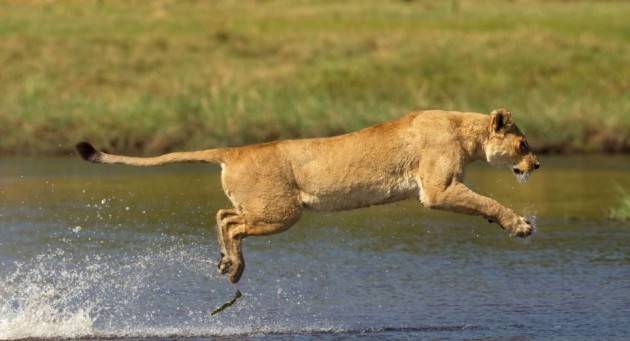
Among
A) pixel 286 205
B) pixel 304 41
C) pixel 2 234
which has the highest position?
pixel 286 205

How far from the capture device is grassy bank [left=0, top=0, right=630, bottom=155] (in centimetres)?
2281

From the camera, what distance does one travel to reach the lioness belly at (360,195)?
31.7 ft

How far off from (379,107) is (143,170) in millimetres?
4706

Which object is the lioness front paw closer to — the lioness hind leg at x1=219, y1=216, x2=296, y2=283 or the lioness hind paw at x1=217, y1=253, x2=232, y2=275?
the lioness hind leg at x1=219, y1=216, x2=296, y2=283

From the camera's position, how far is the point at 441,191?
9.48 metres

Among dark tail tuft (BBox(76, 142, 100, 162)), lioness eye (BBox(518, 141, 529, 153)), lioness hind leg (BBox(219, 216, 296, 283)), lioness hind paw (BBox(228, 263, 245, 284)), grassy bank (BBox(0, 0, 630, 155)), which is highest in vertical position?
dark tail tuft (BBox(76, 142, 100, 162))

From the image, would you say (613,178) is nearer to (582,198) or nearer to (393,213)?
(582,198)

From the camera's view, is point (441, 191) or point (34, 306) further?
point (34, 306)

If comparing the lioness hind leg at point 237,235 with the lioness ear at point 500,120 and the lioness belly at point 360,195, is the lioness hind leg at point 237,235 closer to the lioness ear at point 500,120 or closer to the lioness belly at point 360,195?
the lioness belly at point 360,195

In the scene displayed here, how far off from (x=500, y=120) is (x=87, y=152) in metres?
2.77

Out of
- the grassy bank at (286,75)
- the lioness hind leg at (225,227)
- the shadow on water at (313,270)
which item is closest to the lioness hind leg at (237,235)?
the lioness hind leg at (225,227)

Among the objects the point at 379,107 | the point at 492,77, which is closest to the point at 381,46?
the point at 492,77

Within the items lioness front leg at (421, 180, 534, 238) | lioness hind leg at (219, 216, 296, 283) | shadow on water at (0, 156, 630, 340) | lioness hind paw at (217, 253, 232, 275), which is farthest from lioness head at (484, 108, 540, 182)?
lioness hind paw at (217, 253, 232, 275)

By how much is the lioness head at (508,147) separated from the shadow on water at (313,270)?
1.33 meters
